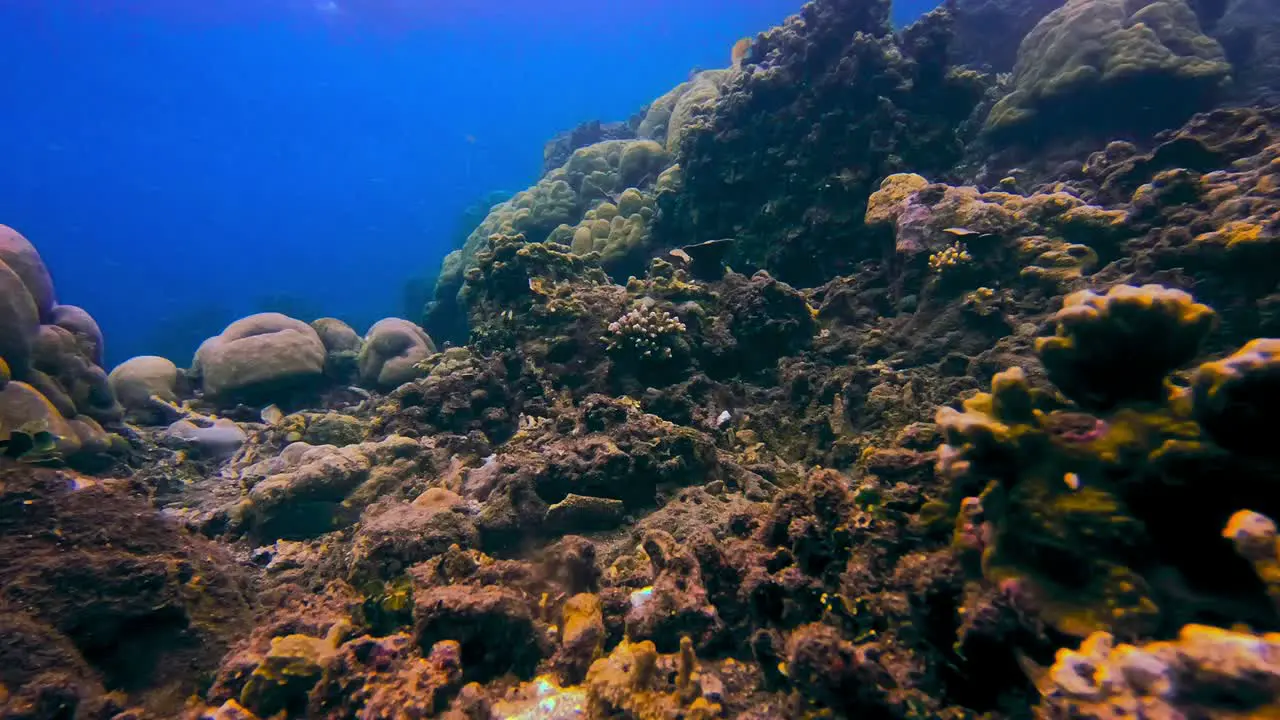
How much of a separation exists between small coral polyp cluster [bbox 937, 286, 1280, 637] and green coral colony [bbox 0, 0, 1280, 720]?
0.01 m

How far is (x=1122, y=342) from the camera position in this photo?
91.7 inches

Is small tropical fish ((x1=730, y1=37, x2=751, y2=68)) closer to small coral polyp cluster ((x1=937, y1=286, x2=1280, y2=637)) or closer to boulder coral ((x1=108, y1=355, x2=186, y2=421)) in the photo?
small coral polyp cluster ((x1=937, y1=286, x2=1280, y2=637))

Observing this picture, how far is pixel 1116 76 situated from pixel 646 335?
8.87 metres

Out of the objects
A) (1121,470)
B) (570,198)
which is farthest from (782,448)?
(570,198)

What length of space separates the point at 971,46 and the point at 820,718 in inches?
716

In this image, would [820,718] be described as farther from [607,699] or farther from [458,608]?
[458,608]

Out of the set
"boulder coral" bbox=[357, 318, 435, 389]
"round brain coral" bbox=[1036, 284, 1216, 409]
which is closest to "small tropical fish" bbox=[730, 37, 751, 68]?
"boulder coral" bbox=[357, 318, 435, 389]

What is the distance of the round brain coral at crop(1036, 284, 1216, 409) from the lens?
87.7 inches

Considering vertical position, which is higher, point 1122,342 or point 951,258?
point 951,258

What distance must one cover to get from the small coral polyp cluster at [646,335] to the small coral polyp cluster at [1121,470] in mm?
4042

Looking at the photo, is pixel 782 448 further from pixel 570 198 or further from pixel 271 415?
pixel 570 198

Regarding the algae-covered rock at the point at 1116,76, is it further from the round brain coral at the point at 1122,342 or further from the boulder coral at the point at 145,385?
the boulder coral at the point at 145,385

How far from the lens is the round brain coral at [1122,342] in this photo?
2.23m

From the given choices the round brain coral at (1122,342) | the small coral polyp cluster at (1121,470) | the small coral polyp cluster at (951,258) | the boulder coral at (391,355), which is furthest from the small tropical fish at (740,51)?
the small coral polyp cluster at (1121,470)
